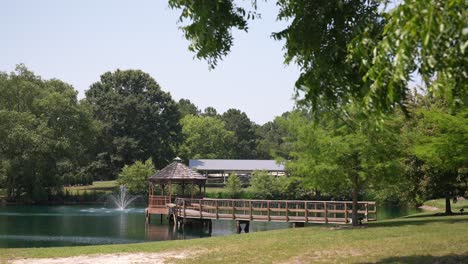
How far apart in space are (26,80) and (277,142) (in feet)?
215

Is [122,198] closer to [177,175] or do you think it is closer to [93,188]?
[93,188]

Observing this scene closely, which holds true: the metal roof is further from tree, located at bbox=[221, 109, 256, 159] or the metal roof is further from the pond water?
the pond water

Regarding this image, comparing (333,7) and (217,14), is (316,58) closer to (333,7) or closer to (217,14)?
(333,7)

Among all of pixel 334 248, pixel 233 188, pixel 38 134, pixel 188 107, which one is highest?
pixel 188 107

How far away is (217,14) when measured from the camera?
9.24 meters

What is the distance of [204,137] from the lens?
9344cm

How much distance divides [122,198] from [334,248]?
153 ft

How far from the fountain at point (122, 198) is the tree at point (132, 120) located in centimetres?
1093

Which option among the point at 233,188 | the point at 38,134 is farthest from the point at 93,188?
the point at 233,188

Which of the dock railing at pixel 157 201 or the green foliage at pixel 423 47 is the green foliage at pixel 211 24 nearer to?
the green foliage at pixel 423 47

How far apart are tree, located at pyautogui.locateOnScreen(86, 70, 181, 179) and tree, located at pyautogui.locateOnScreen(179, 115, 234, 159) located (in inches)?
346

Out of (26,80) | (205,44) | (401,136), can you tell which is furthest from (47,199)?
(205,44)

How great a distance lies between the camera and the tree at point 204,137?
90.7 metres

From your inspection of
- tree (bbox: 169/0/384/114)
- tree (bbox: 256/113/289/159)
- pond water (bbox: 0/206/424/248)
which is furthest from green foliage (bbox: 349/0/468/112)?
tree (bbox: 256/113/289/159)
